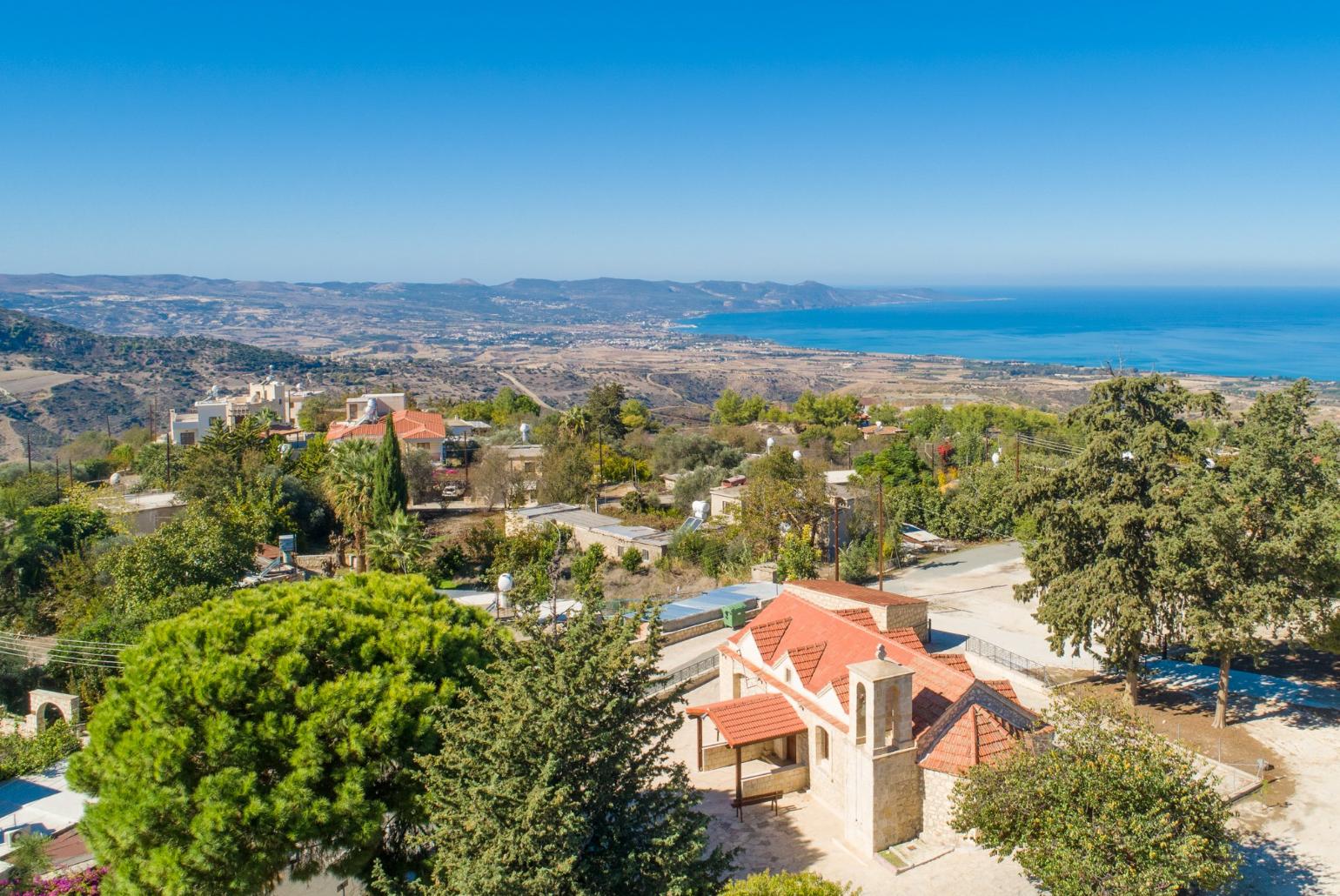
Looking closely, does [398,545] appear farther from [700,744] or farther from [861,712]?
[861,712]

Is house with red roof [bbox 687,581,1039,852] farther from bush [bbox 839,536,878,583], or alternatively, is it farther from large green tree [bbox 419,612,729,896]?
bush [bbox 839,536,878,583]

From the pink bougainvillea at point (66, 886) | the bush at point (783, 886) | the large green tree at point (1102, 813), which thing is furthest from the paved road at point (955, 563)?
the pink bougainvillea at point (66, 886)

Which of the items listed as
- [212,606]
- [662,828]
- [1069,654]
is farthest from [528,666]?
[1069,654]

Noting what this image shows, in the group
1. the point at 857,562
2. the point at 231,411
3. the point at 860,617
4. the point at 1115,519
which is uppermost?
the point at 1115,519

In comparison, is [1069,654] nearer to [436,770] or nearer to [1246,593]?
[1246,593]

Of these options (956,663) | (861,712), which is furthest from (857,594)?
(861,712)
